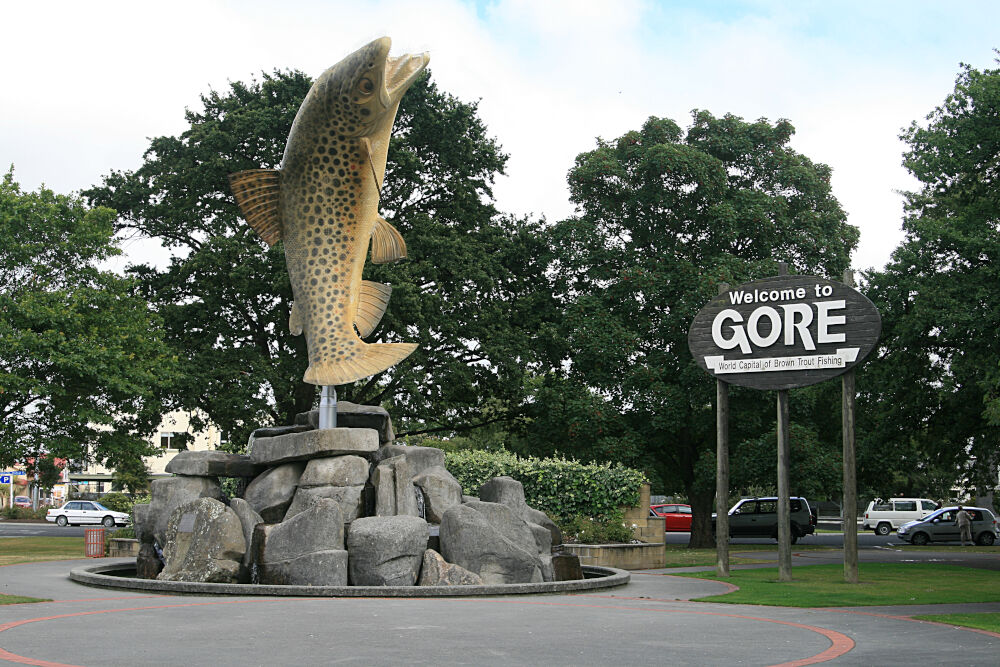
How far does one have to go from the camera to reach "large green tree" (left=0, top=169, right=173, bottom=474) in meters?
26.2

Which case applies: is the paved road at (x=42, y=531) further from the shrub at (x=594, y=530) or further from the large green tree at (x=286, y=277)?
the shrub at (x=594, y=530)

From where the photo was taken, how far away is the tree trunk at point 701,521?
31.1 metres

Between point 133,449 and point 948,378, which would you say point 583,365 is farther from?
point 133,449

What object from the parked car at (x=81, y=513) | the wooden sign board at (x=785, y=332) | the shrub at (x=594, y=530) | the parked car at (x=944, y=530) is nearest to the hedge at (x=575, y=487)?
the shrub at (x=594, y=530)

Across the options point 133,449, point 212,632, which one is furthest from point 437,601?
point 133,449

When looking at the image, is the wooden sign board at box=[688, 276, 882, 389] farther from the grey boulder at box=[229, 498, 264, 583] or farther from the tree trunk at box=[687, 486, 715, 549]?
the tree trunk at box=[687, 486, 715, 549]

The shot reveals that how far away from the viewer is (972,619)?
11172 mm

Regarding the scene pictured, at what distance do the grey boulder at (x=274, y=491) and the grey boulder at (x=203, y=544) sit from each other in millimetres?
1161

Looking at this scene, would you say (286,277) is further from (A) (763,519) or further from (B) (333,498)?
(A) (763,519)

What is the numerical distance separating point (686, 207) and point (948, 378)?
30.3 feet

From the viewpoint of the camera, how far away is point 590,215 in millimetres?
31641

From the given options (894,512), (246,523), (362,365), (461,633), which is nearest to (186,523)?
(246,523)

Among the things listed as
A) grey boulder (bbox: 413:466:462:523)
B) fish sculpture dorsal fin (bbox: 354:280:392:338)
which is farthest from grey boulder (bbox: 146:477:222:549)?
fish sculpture dorsal fin (bbox: 354:280:392:338)

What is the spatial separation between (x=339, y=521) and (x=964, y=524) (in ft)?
102
